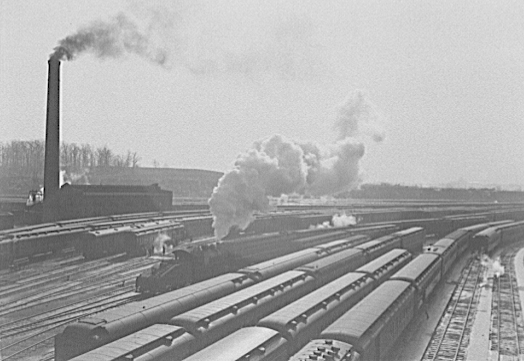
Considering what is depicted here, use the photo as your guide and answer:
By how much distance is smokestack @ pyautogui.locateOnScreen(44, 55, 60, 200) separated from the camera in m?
43.9

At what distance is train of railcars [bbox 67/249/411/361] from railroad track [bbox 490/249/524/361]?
22.6 feet

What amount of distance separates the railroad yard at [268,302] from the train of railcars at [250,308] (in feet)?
0.19

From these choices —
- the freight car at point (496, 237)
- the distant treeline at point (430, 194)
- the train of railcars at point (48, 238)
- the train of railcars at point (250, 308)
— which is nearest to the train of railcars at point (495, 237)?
the freight car at point (496, 237)

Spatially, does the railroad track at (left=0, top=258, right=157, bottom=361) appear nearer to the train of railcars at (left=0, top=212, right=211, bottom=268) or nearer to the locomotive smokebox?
the train of railcars at (left=0, top=212, right=211, bottom=268)

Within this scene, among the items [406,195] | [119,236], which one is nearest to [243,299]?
[119,236]

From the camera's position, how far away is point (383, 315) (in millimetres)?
21062

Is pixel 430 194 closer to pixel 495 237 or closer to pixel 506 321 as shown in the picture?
pixel 495 237

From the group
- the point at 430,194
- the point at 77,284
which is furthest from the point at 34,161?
the point at 430,194

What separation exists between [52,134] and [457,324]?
38806mm

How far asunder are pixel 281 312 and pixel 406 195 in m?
125

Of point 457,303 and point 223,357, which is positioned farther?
point 457,303

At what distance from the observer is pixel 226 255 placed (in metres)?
33.2

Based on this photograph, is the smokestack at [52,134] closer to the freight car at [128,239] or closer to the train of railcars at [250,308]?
the freight car at [128,239]

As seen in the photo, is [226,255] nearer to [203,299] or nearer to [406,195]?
[203,299]
